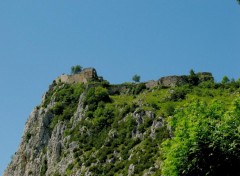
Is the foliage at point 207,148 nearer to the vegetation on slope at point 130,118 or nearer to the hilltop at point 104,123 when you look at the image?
the vegetation on slope at point 130,118

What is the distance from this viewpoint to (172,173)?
126ft

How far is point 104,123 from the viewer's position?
94.9 metres

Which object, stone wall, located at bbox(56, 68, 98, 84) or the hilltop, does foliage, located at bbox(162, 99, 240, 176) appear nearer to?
the hilltop

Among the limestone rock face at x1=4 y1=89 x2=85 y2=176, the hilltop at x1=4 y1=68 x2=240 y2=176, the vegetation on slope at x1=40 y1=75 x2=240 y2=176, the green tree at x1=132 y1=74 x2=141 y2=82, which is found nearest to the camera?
the vegetation on slope at x1=40 y1=75 x2=240 y2=176

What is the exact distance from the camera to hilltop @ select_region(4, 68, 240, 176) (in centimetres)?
8219

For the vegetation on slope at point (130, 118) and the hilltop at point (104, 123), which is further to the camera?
the hilltop at point (104, 123)

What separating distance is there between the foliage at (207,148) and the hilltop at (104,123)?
20.2 metres

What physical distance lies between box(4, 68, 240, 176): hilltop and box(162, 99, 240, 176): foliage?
66.2 feet

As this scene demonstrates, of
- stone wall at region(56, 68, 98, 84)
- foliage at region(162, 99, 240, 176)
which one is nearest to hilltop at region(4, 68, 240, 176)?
stone wall at region(56, 68, 98, 84)

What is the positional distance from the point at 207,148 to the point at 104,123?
59.2 meters

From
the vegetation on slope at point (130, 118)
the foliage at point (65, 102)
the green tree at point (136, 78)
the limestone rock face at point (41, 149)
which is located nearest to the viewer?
the vegetation on slope at point (130, 118)

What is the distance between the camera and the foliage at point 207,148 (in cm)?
3625

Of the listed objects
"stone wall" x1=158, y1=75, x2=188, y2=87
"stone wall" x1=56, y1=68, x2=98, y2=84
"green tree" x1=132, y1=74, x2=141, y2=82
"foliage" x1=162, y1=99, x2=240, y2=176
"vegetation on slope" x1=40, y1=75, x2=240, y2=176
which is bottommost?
"foliage" x1=162, y1=99, x2=240, y2=176

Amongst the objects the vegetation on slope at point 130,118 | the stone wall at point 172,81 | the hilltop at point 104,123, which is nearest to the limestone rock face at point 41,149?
the hilltop at point 104,123
